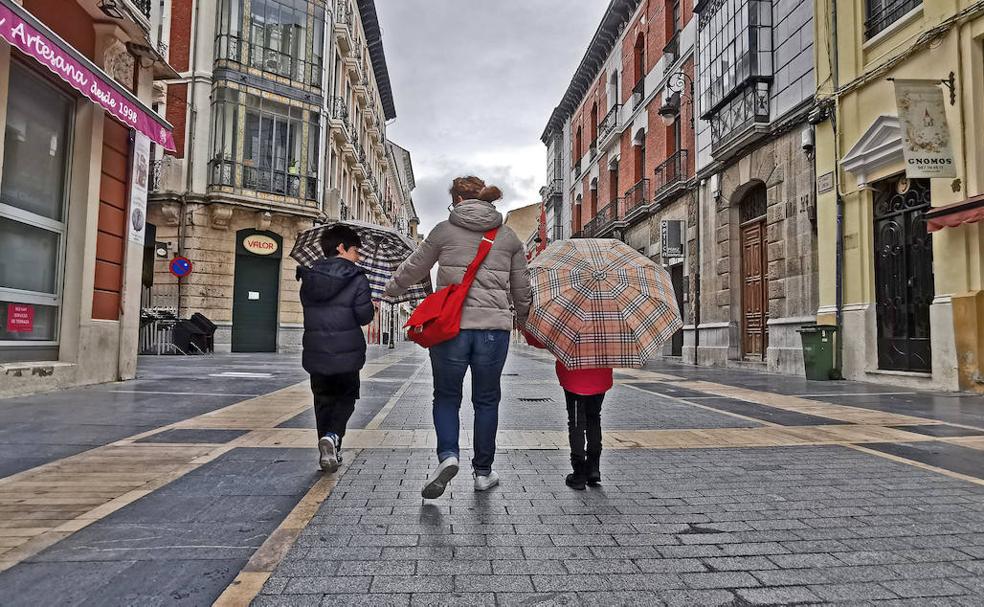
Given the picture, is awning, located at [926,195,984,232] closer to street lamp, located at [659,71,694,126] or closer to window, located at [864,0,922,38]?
window, located at [864,0,922,38]

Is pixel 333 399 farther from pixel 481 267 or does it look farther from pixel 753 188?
pixel 753 188

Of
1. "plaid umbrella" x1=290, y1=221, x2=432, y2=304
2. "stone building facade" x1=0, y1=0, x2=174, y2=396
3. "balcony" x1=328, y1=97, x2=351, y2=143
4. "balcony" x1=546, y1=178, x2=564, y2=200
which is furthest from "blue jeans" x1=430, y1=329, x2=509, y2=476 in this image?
"balcony" x1=546, y1=178, x2=564, y2=200

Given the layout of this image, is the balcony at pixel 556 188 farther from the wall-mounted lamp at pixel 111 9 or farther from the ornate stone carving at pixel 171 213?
the wall-mounted lamp at pixel 111 9

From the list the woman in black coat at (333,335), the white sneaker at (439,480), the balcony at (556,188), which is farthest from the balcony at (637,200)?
the white sneaker at (439,480)

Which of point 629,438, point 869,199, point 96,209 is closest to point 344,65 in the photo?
point 96,209

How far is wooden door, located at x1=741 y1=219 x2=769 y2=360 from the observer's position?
15461 mm

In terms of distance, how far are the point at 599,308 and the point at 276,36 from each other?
75.2ft

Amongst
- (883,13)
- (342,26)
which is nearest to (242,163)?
(342,26)

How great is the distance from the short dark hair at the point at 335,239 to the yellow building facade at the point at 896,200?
934 cm

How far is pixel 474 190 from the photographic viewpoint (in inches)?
144

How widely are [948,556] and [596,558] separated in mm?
1491

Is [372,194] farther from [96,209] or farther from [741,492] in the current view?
[741,492]

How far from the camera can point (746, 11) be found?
15.1 metres

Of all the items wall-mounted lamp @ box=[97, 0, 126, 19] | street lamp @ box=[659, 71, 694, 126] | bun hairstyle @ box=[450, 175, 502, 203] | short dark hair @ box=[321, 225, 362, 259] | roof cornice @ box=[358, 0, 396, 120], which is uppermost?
roof cornice @ box=[358, 0, 396, 120]
